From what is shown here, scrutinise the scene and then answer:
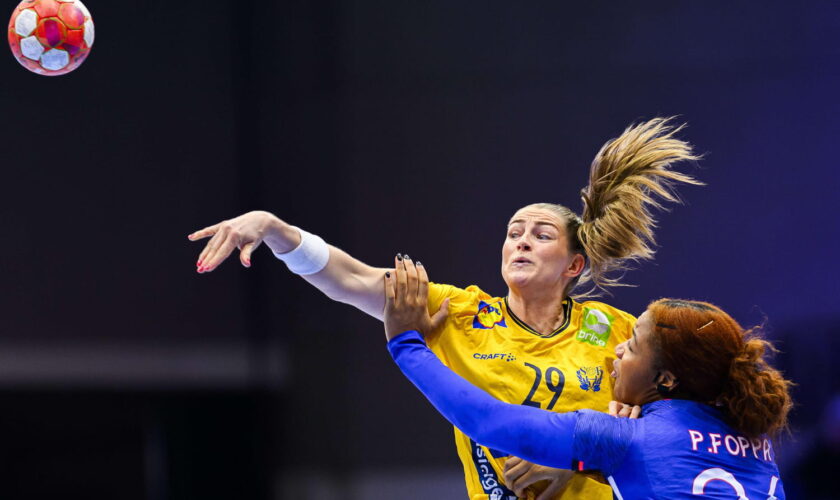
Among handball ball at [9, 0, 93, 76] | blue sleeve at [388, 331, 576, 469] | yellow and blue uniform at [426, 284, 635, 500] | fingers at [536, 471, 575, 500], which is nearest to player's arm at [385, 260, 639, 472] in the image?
blue sleeve at [388, 331, 576, 469]

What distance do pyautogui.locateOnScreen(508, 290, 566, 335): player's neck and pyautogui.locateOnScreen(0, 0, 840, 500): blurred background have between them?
91.0 inches

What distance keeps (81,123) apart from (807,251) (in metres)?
4.78

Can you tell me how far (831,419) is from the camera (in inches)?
199

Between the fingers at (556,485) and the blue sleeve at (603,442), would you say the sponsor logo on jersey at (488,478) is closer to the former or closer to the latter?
the fingers at (556,485)

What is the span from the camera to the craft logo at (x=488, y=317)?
317 centimetres

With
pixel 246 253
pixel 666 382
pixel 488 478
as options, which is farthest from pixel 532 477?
pixel 246 253

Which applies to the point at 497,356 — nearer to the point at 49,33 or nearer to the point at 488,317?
the point at 488,317

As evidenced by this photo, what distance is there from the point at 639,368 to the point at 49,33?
2.61 metres

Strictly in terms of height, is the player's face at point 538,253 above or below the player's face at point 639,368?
above

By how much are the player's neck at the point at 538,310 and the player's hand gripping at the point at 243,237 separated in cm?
82

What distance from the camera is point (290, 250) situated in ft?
9.87

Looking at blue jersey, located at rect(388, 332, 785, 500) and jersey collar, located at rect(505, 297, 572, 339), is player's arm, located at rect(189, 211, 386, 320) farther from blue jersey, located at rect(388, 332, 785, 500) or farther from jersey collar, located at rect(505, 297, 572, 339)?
blue jersey, located at rect(388, 332, 785, 500)

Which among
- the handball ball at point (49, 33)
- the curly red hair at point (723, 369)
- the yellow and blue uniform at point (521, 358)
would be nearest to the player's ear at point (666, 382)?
the curly red hair at point (723, 369)

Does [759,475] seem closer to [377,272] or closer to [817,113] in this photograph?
[377,272]
